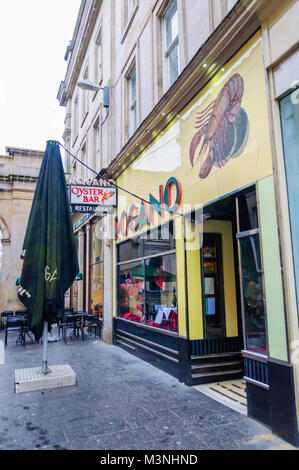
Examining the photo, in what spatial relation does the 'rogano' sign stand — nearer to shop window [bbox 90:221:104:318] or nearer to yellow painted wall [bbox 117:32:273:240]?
yellow painted wall [bbox 117:32:273:240]

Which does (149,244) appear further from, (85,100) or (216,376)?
(85,100)

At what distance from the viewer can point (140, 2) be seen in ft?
32.3

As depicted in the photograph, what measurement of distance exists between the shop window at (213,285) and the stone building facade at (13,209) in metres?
14.2

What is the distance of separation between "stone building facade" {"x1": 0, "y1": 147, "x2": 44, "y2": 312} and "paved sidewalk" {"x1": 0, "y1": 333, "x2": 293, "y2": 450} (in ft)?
39.9

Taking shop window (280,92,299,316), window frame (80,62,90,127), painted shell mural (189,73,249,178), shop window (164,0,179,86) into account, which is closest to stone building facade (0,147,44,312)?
window frame (80,62,90,127)

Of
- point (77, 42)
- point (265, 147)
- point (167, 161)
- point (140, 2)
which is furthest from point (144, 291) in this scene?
point (77, 42)

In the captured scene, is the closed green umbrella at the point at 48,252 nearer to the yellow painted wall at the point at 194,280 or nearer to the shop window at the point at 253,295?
the yellow painted wall at the point at 194,280

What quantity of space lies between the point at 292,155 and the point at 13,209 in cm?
1772

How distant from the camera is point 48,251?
6027 millimetres

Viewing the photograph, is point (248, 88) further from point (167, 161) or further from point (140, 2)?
point (140, 2)

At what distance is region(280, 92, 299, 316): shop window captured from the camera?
4145mm

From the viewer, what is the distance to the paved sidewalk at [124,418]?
4016mm

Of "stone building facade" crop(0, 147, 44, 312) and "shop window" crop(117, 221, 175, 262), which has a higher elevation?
"stone building facade" crop(0, 147, 44, 312)
